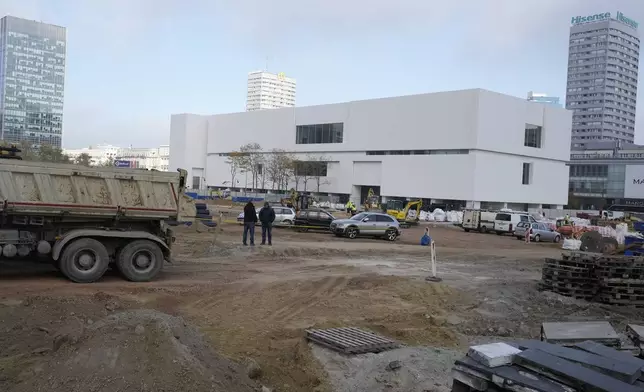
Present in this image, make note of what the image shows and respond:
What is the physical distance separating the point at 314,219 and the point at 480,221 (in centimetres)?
1527

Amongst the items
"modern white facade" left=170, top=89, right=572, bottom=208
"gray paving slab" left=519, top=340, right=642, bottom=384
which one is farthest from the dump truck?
"modern white facade" left=170, top=89, right=572, bottom=208

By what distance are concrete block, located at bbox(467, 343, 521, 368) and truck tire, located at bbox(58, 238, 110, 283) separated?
9.06 metres

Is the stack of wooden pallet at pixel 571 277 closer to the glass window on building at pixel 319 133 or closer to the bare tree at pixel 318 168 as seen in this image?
the glass window on building at pixel 319 133

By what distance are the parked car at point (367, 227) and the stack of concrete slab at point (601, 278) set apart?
16.3m

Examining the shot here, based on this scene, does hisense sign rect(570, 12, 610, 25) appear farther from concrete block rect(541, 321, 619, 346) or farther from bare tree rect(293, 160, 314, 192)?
concrete block rect(541, 321, 619, 346)

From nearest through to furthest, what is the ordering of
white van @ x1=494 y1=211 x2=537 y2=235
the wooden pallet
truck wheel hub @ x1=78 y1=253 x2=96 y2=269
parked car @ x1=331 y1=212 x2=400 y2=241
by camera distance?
the wooden pallet → truck wheel hub @ x1=78 y1=253 x2=96 y2=269 → parked car @ x1=331 y1=212 x2=400 y2=241 → white van @ x1=494 y1=211 x2=537 y2=235

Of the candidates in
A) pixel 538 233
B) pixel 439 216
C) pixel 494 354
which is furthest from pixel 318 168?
pixel 494 354

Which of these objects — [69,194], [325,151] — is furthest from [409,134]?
[69,194]

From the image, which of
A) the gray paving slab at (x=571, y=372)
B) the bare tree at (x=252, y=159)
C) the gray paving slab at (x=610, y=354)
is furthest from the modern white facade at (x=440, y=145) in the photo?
the gray paving slab at (x=571, y=372)

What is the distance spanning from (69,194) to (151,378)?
7.21 meters

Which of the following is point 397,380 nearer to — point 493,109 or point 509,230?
point 509,230

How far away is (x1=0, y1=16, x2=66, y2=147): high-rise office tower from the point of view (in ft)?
333

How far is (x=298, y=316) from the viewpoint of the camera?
10.2 m

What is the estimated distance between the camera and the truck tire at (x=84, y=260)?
11445 millimetres
